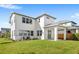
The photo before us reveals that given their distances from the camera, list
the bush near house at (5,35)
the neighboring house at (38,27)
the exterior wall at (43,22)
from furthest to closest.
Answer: the exterior wall at (43,22) → the bush near house at (5,35) → the neighboring house at (38,27)

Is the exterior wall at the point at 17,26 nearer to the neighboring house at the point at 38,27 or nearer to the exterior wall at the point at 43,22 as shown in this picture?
the neighboring house at the point at 38,27

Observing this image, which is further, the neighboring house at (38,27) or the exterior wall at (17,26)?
the neighboring house at (38,27)

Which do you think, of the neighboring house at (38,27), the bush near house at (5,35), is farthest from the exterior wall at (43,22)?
the bush near house at (5,35)

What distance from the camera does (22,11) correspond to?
1628cm

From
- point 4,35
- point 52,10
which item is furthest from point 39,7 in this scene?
point 4,35

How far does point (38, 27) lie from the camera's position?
1877cm

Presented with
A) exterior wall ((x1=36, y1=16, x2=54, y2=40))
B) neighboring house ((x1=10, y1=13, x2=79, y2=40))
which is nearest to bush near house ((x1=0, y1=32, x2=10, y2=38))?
neighboring house ((x1=10, y1=13, x2=79, y2=40))

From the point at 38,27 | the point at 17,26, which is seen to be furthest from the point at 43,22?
the point at 17,26

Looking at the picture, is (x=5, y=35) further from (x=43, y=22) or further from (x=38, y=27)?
(x=43, y=22)

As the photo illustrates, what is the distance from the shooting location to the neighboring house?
1745cm

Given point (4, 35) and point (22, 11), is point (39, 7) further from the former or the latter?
point (4, 35)

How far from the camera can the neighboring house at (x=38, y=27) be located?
17.5 meters

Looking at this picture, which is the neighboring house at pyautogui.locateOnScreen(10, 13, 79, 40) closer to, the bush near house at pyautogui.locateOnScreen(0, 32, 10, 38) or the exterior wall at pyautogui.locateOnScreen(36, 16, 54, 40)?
the exterior wall at pyautogui.locateOnScreen(36, 16, 54, 40)
